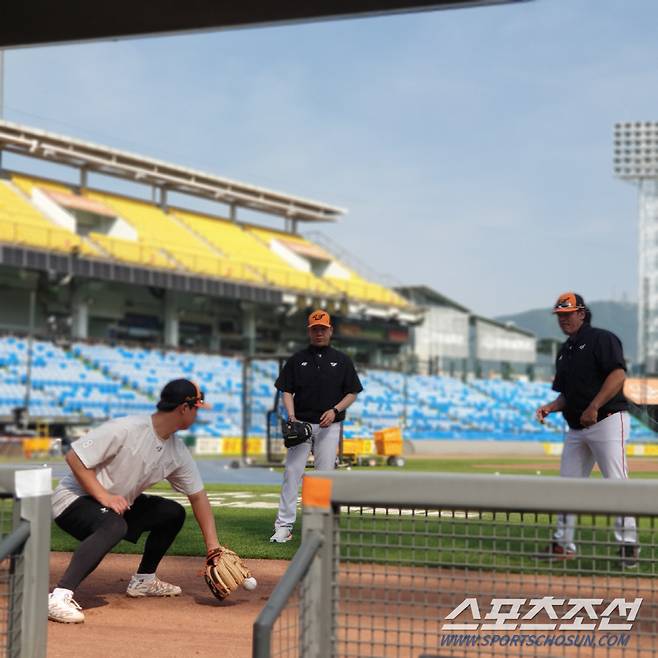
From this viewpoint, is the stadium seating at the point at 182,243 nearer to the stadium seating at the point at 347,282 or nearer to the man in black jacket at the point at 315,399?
the stadium seating at the point at 347,282

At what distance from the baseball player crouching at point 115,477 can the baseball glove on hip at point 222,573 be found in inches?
2.8

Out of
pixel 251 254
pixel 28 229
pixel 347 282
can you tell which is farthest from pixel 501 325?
pixel 28 229

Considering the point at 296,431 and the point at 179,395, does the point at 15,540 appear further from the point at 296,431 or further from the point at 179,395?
the point at 296,431

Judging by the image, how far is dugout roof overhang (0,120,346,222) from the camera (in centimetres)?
5231

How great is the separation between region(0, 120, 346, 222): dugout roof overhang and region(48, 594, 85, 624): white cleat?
158 feet

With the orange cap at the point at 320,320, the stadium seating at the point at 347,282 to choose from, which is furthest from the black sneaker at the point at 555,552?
the stadium seating at the point at 347,282

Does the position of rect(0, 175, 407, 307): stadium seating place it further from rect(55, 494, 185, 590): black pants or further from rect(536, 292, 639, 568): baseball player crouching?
→ rect(55, 494, 185, 590): black pants

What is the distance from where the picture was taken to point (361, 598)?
12.4 feet

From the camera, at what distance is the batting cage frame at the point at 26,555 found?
4.07 m

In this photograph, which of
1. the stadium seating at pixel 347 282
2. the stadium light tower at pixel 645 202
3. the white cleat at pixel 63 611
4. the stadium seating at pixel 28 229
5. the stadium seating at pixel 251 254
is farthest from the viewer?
the stadium light tower at pixel 645 202

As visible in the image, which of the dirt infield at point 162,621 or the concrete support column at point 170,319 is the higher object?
the concrete support column at point 170,319

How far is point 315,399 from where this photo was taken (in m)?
9.57

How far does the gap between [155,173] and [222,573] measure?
5395cm

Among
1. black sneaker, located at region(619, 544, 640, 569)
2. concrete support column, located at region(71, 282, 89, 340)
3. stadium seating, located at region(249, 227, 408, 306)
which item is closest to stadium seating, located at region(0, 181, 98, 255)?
concrete support column, located at region(71, 282, 89, 340)
